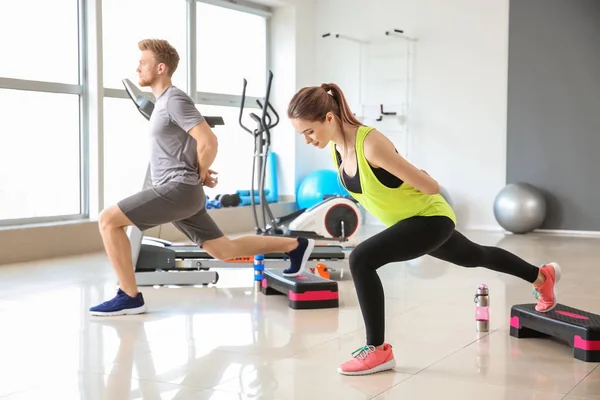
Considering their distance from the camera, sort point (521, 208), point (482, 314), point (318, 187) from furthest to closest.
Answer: point (318, 187) → point (521, 208) → point (482, 314)

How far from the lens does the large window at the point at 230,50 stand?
9.27 metres

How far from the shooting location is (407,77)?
9.62 meters

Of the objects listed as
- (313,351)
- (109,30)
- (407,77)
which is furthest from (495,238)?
(313,351)

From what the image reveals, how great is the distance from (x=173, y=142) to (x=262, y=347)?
119 cm

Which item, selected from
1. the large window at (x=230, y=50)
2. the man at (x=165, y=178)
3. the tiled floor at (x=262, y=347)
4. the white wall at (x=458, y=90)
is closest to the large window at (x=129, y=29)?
the large window at (x=230, y=50)

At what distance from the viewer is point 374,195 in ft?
9.49

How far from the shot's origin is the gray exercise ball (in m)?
8.42

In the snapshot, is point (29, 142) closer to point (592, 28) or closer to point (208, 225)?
point (208, 225)

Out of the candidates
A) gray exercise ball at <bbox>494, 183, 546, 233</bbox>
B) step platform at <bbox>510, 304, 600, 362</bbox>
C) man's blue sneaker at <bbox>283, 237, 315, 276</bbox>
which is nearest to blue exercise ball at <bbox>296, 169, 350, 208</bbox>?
gray exercise ball at <bbox>494, 183, 546, 233</bbox>

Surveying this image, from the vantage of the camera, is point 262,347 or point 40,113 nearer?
point 262,347

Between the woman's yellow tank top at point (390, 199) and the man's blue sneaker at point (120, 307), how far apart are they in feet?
5.54

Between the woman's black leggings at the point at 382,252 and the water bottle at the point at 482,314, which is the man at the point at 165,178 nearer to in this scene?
the woman's black leggings at the point at 382,252

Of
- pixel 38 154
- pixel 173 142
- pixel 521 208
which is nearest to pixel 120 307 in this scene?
pixel 173 142

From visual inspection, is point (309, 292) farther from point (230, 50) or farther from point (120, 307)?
point (230, 50)
